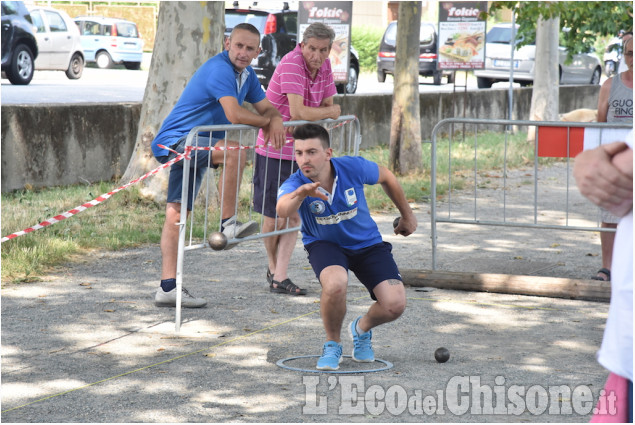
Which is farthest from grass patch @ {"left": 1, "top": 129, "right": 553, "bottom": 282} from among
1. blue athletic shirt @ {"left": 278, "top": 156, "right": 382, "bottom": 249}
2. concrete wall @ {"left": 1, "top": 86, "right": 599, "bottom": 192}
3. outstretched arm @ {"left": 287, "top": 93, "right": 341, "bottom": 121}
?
blue athletic shirt @ {"left": 278, "top": 156, "right": 382, "bottom": 249}

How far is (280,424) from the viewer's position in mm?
4414

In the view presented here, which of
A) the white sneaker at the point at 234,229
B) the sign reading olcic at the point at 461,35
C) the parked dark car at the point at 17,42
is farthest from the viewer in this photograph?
the parked dark car at the point at 17,42

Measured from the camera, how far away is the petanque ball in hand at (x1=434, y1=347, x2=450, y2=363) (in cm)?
541

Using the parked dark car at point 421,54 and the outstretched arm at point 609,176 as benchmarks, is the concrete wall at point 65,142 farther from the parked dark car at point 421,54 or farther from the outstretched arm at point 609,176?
the parked dark car at point 421,54

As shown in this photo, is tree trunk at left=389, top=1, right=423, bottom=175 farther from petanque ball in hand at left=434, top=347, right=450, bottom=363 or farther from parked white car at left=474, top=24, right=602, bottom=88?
parked white car at left=474, top=24, right=602, bottom=88

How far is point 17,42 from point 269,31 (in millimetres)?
5173

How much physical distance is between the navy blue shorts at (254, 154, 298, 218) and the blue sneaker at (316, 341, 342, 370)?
2.14 meters

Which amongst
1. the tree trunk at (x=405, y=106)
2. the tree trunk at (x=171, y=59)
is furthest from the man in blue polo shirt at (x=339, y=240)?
the tree trunk at (x=405, y=106)

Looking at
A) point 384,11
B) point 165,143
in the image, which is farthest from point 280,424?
point 384,11

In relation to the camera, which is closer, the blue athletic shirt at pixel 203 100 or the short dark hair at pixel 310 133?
the short dark hair at pixel 310 133

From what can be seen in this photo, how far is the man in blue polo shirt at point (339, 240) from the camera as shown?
208 inches

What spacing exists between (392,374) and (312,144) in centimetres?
129

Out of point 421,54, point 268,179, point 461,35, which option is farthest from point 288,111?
point 421,54

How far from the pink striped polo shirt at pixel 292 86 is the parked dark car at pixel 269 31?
13.6 meters
